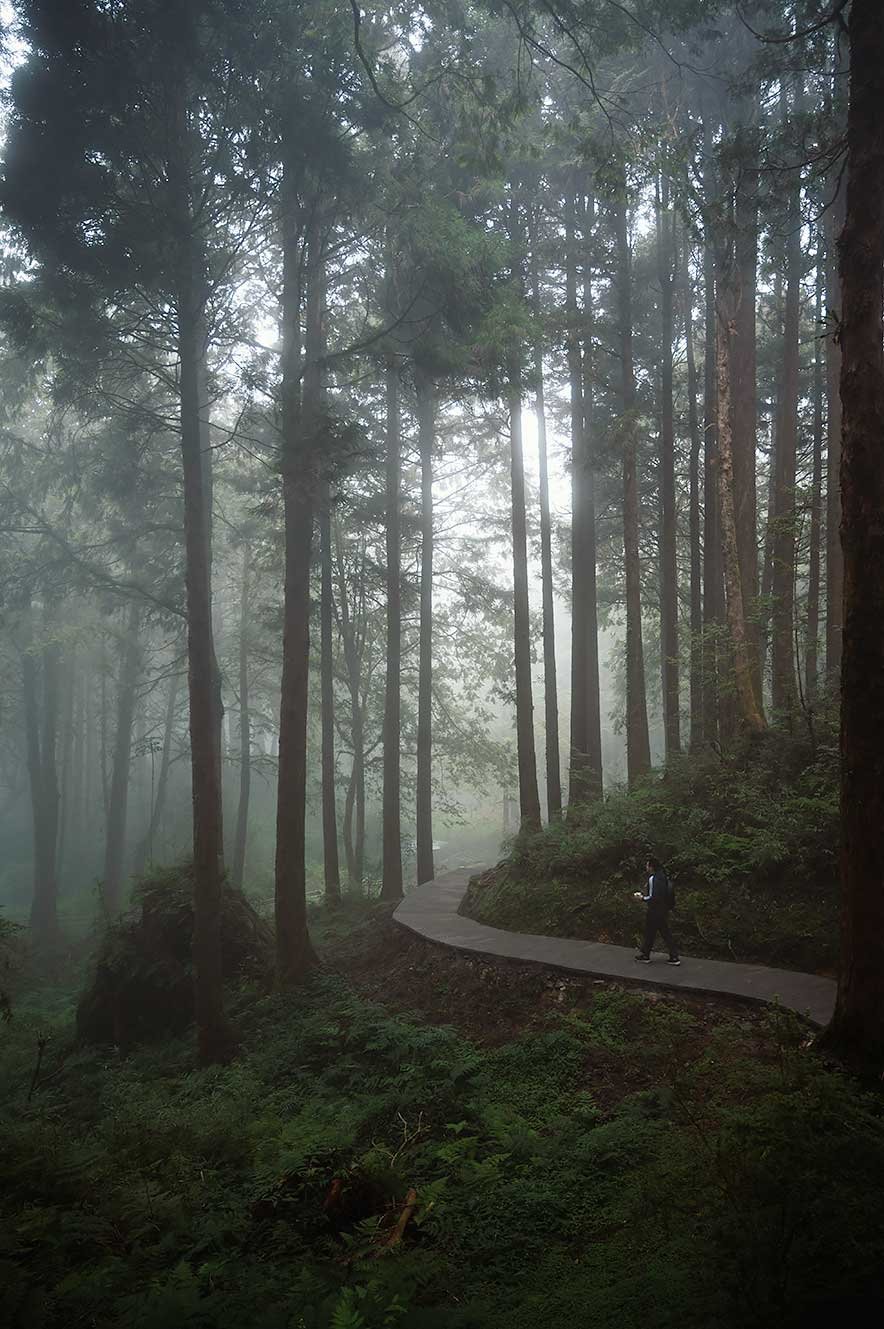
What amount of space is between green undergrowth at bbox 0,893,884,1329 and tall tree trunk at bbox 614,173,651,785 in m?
9.95

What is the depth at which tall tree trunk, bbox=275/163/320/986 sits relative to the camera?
12984mm

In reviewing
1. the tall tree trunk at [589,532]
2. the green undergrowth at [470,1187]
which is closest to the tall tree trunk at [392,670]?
the tall tree trunk at [589,532]

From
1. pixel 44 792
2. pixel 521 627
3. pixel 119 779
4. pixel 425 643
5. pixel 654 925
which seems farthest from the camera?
pixel 119 779

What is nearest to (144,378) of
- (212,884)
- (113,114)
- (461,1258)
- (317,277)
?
(317,277)

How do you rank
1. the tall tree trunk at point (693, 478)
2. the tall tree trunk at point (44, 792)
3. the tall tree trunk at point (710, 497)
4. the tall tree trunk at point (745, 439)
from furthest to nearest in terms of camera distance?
the tall tree trunk at point (44, 792), the tall tree trunk at point (693, 478), the tall tree trunk at point (710, 497), the tall tree trunk at point (745, 439)

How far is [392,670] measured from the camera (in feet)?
69.3

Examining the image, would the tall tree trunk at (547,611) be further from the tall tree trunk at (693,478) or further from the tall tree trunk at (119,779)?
the tall tree trunk at (119,779)

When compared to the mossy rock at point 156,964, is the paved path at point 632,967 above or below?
above

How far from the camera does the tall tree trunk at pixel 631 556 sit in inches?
715

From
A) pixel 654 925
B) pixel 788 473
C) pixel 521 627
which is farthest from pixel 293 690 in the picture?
pixel 788 473

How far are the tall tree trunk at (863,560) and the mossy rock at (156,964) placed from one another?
32.2 ft

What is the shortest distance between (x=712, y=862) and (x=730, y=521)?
22.8 feet

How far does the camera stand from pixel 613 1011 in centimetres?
901

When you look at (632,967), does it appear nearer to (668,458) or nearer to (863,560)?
(863,560)
